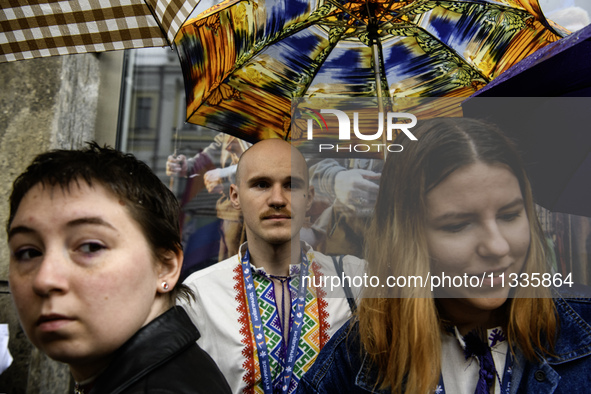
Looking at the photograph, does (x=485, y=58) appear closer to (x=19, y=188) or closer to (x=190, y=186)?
(x=19, y=188)

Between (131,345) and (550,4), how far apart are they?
4194mm

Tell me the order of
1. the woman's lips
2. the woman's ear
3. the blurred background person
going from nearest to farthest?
the woman's lips, the woman's ear, the blurred background person

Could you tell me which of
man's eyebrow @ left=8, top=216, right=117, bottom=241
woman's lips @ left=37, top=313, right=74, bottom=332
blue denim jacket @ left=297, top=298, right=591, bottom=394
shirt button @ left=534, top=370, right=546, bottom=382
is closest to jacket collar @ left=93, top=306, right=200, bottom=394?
woman's lips @ left=37, top=313, right=74, bottom=332

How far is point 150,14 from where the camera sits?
1888 mm

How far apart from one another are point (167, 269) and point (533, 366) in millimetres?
1120

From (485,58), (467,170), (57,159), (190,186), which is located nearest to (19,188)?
(57,159)

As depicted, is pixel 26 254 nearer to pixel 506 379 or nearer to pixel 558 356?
pixel 506 379

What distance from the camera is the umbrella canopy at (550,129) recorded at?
1.37 meters

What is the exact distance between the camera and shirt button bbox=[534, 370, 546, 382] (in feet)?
4.28

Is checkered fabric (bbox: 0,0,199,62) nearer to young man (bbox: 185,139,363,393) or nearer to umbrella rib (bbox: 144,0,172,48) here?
umbrella rib (bbox: 144,0,172,48)

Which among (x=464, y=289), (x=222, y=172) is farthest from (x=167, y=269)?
(x=222, y=172)

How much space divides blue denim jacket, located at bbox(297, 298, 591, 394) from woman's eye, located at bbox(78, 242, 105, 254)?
0.83 m

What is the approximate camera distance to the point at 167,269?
50.0 inches

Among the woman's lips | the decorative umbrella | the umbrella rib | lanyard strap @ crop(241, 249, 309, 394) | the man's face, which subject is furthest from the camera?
the man's face
